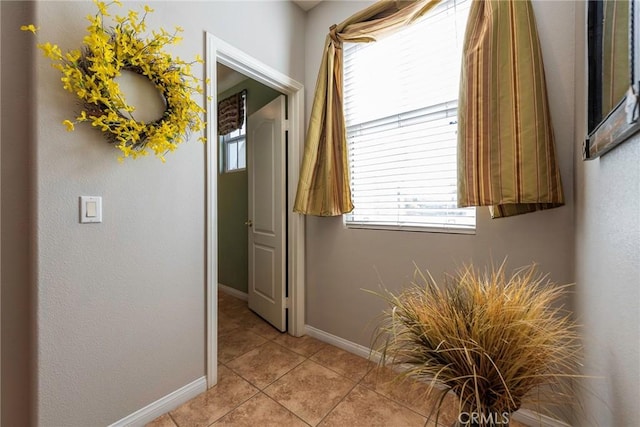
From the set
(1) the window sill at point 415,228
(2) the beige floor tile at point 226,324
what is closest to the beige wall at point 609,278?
(1) the window sill at point 415,228

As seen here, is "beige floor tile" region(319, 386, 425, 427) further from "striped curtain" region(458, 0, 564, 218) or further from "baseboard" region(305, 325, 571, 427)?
"striped curtain" region(458, 0, 564, 218)

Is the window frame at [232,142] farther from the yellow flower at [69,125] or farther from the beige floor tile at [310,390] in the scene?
the beige floor tile at [310,390]

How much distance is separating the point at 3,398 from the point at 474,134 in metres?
2.33

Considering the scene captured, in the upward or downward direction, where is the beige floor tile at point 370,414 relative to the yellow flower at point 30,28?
downward

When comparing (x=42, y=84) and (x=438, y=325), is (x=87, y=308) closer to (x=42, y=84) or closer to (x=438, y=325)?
(x=42, y=84)

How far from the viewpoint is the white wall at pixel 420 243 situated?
48.1 inches

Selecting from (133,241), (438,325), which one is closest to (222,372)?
(133,241)

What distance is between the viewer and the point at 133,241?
4.32 feet

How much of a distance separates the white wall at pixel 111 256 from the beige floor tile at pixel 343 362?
2.70 ft

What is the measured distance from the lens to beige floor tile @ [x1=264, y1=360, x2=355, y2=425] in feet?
4.70

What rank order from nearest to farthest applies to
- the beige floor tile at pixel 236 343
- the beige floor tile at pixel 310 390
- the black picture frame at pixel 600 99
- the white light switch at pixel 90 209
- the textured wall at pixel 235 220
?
the black picture frame at pixel 600 99 < the white light switch at pixel 90 209 < the beige floor tile at pixel 310 390 < the beige floor tile at pixel 236 343 < the textured wall at pixel 235 220

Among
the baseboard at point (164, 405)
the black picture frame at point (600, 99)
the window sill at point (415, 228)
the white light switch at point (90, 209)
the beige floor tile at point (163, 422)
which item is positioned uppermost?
the black picture frame at point (600, 99)

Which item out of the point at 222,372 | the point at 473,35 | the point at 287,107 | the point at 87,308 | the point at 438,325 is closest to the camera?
the point at 438,325

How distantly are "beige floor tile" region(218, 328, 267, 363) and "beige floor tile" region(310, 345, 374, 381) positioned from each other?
533 mm
